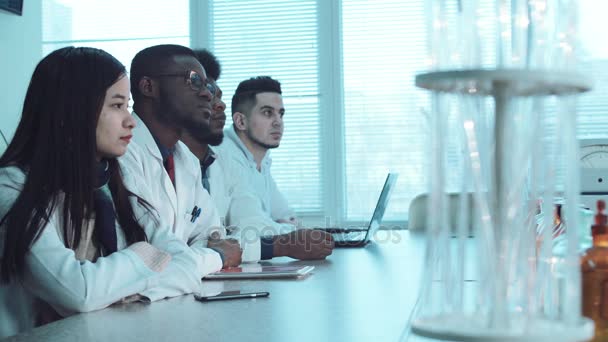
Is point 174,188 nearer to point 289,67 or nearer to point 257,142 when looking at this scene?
point 257,142

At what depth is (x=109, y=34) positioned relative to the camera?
18.4ft

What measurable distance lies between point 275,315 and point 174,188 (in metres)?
1.40

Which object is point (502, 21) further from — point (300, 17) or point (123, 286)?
point (300, 17)

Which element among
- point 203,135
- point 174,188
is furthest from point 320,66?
point 174,188

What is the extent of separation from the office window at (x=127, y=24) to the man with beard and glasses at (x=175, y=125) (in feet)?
7.79

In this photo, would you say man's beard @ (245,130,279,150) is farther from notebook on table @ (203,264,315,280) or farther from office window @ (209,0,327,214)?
notebook on table @ (203,264,315,280)

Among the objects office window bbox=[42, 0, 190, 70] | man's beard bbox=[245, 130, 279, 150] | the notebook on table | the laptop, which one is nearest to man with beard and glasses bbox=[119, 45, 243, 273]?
the notebook on table

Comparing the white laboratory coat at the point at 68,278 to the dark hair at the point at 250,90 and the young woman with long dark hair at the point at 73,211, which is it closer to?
the young woman with long dark hair at the point at 73,211

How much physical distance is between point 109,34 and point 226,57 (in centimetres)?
82

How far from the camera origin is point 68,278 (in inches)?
70.9

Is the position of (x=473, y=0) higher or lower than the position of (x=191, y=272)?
higher

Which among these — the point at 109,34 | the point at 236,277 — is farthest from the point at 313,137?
the point at 236,277

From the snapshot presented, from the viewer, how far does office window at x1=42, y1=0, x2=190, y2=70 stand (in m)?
5.54

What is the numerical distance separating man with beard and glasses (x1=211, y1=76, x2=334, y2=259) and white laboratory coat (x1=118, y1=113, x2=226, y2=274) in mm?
444
